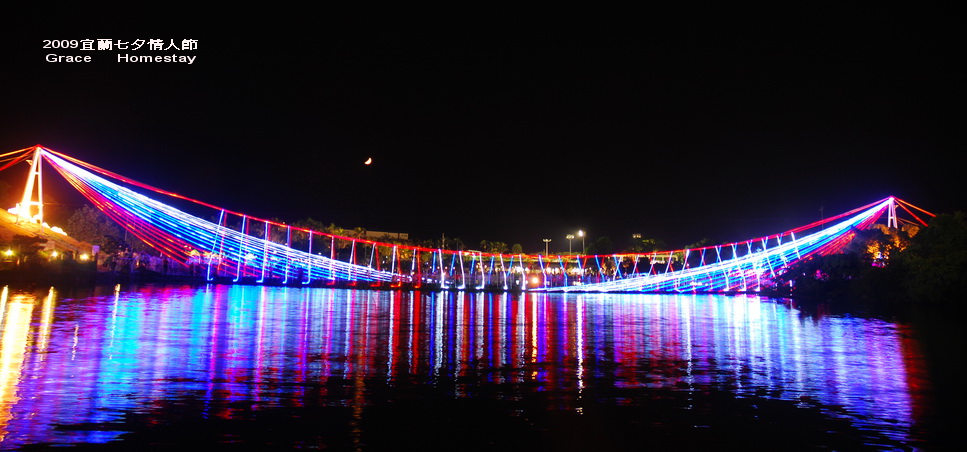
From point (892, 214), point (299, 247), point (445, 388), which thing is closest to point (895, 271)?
point (892, 214)

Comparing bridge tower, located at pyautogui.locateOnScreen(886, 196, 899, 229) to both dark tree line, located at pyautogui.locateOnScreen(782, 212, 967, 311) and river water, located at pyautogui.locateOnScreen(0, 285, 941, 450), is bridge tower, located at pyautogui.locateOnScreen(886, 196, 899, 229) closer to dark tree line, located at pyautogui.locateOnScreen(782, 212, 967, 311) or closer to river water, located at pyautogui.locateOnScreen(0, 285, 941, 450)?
dark tree line, located at pyautogui.locateOnScreen(782, 212, 967, 311)

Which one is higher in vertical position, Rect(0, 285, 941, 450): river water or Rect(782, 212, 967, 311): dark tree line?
Rect(782, 212, 967, 311): dark tree line

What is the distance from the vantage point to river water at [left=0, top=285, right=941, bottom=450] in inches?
245

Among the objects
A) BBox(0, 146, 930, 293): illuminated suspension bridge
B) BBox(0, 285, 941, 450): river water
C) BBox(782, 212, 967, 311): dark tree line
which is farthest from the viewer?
BBox(0, 146, 930, 293): illuminated suspension bridge

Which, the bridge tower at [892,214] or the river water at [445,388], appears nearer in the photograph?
the river water at [445,388]

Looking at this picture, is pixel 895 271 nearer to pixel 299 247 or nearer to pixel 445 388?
pixel 445 388

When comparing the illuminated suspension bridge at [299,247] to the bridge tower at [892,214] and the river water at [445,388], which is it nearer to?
the bridge tower at [892,214]

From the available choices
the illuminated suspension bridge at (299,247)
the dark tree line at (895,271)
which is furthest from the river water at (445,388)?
the illuminated suspension bridge at (299,247)

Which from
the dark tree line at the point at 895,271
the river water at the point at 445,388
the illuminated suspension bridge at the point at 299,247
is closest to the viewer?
the river water at the point at 445,388

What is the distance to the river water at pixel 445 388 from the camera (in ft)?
20.4

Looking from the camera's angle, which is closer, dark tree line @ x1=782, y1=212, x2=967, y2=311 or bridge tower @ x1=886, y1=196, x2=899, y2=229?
dark tree line @ x1=782, y1=212, x2=967, y2=311

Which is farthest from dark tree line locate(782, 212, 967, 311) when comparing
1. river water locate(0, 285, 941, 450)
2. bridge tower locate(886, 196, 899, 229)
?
river water locate(0, 285, 941, 450)

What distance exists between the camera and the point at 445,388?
8.59 metres

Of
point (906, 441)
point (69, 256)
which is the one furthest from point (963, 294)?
point (69, 256)
